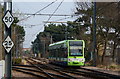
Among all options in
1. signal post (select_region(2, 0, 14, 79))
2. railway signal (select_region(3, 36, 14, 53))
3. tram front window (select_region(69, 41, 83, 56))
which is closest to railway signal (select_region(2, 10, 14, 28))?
signal post (select_region(2, 0, 14, 79))

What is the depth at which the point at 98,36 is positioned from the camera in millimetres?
44281

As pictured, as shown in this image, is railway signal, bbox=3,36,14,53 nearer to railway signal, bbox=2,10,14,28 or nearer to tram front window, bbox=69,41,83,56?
railway signal, bbox=2,10,14,28

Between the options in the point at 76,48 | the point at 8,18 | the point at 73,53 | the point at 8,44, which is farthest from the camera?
the point at 76,48

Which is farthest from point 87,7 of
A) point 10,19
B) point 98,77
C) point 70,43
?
point 10,19

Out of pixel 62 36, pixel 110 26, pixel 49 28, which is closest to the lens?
pixel 110 26

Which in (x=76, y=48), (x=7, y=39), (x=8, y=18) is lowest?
(x=7, y=39)

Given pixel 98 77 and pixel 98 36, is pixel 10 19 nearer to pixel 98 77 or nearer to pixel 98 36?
pixel 98 77

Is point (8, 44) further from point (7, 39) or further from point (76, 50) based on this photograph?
point (76, 50)

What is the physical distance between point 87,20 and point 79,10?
2003 millimetres

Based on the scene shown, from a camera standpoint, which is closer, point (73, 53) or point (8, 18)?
point (8, 18)

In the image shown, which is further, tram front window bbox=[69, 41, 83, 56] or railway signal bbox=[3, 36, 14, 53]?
tram front window bbox=[69, 41, 83, 56]

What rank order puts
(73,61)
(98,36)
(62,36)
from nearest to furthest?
(73,61) < (98,36) < (62,36)

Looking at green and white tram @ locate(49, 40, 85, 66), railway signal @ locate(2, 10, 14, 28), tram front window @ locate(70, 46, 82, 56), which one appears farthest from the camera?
tram front window @ locate(70, 46, 82, 56)

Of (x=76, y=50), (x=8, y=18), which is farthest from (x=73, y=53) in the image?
(x=8, y=18)
